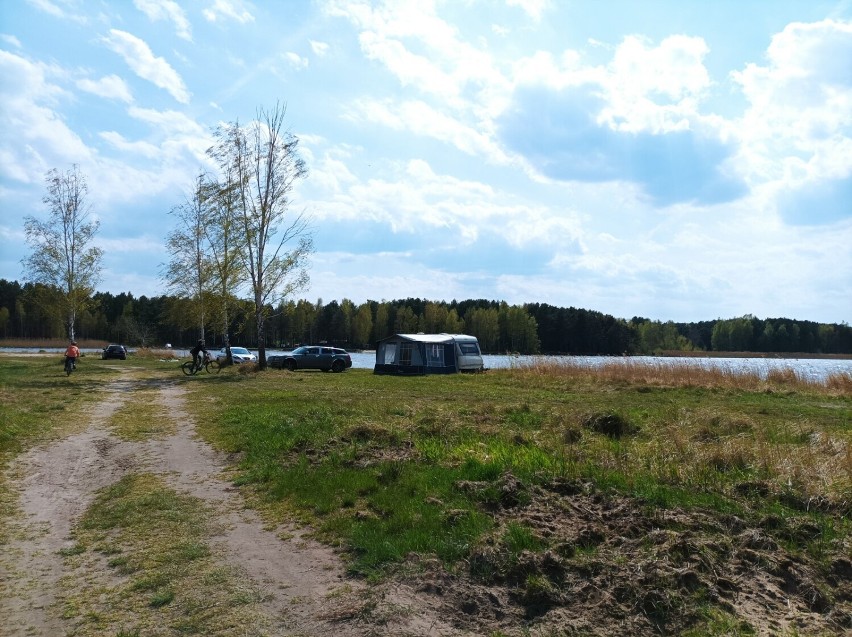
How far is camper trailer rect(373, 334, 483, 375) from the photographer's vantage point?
122ft

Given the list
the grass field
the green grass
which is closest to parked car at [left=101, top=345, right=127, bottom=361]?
the grass field

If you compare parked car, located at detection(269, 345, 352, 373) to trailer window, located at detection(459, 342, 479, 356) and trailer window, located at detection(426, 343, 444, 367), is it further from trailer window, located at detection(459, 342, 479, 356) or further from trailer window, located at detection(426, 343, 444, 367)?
trailer window, located at detection(459, 342, 479, 356)

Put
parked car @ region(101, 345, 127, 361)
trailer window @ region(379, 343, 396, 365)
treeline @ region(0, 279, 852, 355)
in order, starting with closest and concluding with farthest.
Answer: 1. trailer window @ region(379, 343, 396, 365)
2. parked car @ region(101, 345, 127, 361)
3. treeline @ region(0, 279, 852, 355)

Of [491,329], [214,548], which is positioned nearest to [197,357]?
[214,548]

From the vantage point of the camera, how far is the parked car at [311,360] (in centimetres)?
3766

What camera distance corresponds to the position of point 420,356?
37375 mm

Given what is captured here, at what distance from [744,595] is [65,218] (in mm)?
45949

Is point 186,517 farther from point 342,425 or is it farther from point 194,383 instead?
point 194,383

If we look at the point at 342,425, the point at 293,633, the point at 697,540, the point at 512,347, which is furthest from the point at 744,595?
the point at 512,347

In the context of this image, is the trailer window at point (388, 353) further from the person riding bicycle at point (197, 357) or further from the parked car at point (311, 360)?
the person riding bicycle at point (197, 357)

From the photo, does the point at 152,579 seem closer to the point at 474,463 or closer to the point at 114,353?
the point at 474,463

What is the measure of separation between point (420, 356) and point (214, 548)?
31640 mm

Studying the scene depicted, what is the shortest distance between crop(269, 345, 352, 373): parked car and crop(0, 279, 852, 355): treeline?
5819 centimetres

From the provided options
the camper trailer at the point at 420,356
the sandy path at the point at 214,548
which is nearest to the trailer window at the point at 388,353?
the camper trailer at the point at 420,356
